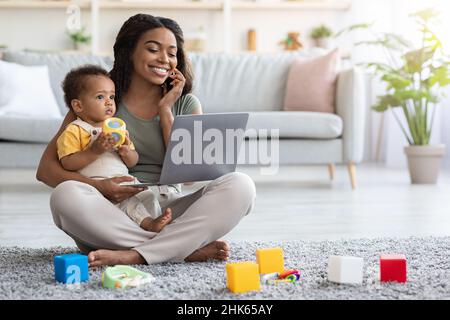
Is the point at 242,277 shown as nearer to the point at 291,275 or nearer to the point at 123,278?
the point at 291,275

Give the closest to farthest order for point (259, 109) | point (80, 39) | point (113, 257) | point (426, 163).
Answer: point (113, 257)
point (426, 163)
point (259, 109)
point (80, 39)

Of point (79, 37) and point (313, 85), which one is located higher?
point (79, 37)

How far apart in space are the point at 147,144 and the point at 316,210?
131cm

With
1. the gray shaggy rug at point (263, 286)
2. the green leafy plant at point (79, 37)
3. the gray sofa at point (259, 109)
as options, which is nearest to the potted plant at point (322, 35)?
the gray sofa at point (259, 109)

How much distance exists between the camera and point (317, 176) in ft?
16.3

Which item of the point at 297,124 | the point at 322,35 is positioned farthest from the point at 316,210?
the point at 322,35

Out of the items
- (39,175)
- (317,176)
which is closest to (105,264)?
(39,175)

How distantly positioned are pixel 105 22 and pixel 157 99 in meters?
4.29

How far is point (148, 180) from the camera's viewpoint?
199 cm

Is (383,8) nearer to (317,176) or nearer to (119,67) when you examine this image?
(317,176)

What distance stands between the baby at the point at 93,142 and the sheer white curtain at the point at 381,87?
383 cm

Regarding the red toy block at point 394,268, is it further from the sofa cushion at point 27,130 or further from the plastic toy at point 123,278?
the sofa cushion at point 27,130

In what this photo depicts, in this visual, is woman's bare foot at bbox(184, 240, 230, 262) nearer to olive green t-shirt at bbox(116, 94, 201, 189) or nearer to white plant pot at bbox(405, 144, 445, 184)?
olive green t-shirt at bbox(116, 94, 201, 189)

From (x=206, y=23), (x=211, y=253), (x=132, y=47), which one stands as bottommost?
(x=211, y=253)
